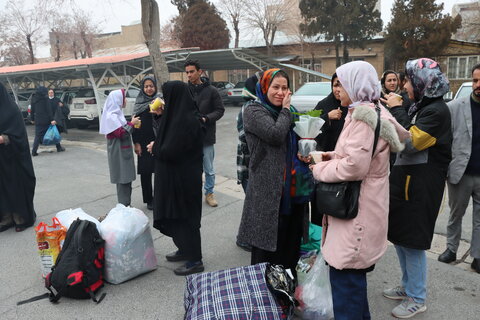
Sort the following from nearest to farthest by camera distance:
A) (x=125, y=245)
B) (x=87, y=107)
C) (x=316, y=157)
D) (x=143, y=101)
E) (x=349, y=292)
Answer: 1. (x=349, y=292)
2. (x=316, y=157)
3. (x=125, y=245)
4. (x=143, y=101)
5. (x=87, y=107)

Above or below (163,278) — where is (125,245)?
above

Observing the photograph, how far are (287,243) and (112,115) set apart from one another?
284cm

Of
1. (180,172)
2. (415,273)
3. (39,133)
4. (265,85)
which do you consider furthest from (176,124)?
(39,133)

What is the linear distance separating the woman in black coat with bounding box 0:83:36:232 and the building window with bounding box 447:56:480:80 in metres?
29.1

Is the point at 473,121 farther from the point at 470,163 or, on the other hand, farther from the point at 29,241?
the point at 29,241

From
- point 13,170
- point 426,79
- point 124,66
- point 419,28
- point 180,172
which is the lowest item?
point 13,170

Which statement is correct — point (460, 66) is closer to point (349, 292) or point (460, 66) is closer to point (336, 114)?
point (336, 114)

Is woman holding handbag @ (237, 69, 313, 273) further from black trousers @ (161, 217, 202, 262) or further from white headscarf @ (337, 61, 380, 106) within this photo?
black trousers @ (161, 217, 202, 262)

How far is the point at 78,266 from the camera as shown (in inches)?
119

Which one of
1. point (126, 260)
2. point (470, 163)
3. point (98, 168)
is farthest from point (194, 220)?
point (98, 168)

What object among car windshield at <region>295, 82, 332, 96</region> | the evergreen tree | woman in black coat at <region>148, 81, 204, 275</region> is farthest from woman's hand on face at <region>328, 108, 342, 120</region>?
the evergreen tree

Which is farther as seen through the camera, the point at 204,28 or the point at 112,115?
the point at 204,28

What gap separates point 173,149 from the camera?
3.22 m

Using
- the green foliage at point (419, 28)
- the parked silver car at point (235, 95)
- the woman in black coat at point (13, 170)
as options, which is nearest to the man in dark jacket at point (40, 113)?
the woman in black coat at point (13, 170)
